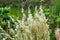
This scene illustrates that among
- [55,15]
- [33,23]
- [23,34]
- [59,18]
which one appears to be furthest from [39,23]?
[55,15]

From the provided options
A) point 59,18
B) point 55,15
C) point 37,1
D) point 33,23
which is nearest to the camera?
point 33,23

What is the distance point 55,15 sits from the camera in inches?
198

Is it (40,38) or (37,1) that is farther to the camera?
(37,1)

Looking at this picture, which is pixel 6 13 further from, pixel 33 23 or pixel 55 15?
pixel 33 23

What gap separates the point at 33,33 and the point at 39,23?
16 centimetres

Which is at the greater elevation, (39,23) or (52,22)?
(39,23)

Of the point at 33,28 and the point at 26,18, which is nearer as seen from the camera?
the point at 33,28

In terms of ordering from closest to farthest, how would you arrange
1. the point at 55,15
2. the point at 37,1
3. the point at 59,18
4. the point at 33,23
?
the point at 33,23
the point at 59,18
the point at 55,15
the point at 37,1

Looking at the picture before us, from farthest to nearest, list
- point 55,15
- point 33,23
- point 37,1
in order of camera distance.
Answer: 1. point 37,1
2. point 55,15
3. point 33,23

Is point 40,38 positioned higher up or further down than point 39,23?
further down

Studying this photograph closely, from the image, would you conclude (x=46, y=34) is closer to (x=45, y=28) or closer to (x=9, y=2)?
(x=45, y=28)

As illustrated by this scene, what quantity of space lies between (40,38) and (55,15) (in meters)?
2.13

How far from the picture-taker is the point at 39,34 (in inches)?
116

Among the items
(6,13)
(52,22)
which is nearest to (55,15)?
(52,22)
